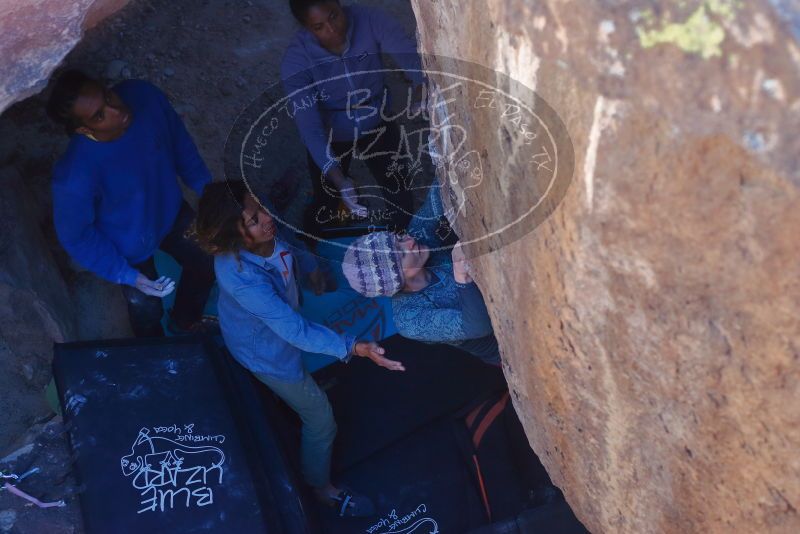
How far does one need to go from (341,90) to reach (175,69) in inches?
62.7

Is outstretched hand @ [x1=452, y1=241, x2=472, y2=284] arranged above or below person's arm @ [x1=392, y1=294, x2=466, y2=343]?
above

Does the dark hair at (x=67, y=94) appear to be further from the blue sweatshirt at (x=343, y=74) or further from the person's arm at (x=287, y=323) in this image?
the person's arm at (x=287, y=323)

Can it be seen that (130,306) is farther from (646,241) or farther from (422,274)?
(646,241)

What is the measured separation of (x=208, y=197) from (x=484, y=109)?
3.24 feet

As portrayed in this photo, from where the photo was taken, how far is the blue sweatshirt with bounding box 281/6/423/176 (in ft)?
9.32

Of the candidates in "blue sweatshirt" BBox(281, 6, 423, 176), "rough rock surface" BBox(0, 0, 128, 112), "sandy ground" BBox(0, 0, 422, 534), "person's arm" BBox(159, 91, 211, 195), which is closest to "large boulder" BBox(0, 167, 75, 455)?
"sandy ground" BBox(0, 0, 422, 534)

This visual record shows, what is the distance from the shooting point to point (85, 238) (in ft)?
9.05

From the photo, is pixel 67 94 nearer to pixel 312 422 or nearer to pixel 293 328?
pixel 293 328

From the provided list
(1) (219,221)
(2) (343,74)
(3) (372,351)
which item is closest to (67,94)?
(1) (219,221)

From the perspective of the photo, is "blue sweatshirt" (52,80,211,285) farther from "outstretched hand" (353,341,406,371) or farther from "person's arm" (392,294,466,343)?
"person's arm" (392,294,466,343)

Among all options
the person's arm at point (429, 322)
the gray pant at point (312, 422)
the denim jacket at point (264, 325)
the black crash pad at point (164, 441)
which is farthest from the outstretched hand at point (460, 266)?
the black crash pad at point (164, 441)

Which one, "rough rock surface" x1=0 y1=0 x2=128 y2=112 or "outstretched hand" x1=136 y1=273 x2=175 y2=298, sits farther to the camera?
"outstretched hand" x1=136 y1=273 x2=175 y2=298

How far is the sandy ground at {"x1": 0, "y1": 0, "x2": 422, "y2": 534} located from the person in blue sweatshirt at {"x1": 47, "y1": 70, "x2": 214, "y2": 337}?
36 cm

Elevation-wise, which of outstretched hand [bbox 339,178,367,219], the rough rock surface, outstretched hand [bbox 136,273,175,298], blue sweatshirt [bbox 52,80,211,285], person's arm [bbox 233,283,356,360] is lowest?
person's arm [bbox 233,283,356,360]
